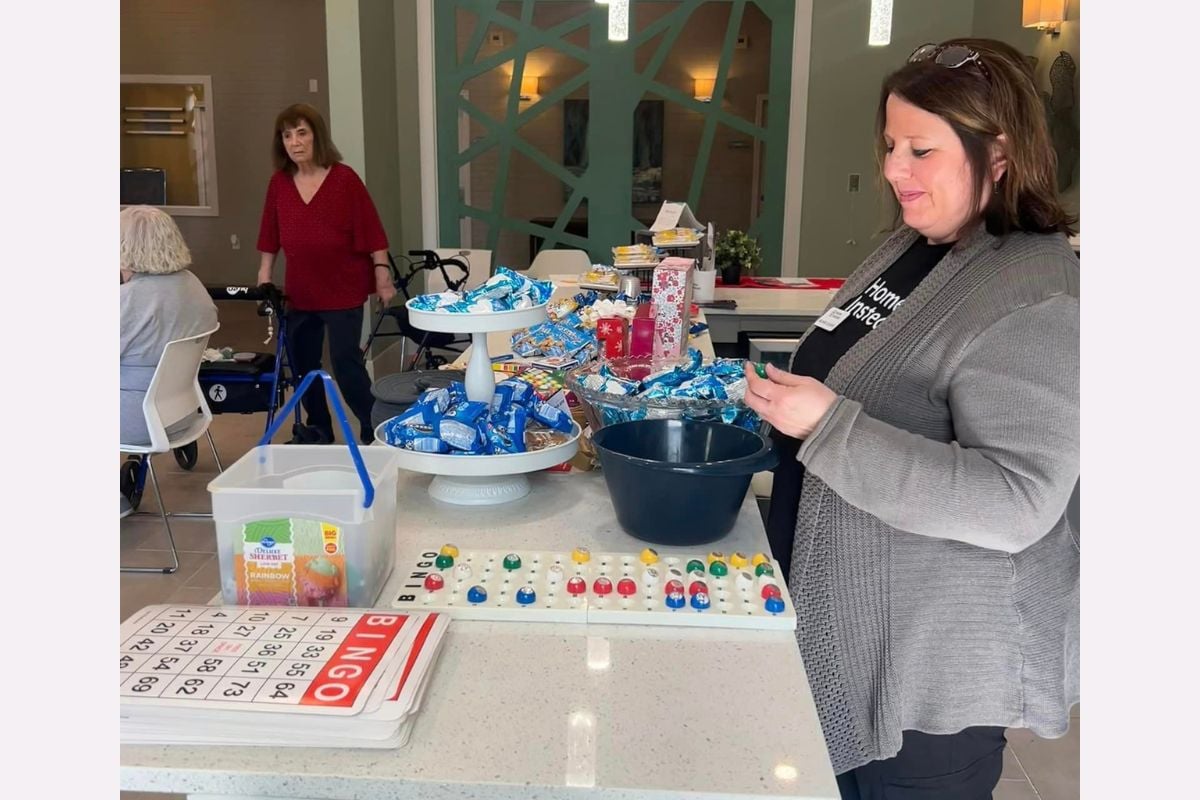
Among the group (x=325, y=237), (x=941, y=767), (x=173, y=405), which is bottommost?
(x=941, y=767)

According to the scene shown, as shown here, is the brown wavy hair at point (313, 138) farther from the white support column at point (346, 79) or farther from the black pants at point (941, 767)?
the black pants at point (941, 767)

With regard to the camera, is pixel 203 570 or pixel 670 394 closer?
pixel 670 394

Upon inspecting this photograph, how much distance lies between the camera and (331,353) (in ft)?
15.5

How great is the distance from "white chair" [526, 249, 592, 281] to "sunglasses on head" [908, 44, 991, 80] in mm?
4405

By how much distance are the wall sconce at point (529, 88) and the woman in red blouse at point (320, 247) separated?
2.92 meters

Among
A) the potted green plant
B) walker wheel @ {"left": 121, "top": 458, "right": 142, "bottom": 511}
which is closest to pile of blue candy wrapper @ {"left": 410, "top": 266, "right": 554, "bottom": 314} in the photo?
walker wheel @ {"left": 121, "top": 458, "right": 142, "bottom": 511}

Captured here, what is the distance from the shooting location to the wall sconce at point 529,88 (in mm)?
7223

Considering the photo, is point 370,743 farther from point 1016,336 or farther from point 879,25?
point 879,25

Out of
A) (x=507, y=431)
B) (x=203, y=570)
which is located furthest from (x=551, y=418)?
(x=203, y=570)

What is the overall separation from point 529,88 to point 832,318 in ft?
20.5

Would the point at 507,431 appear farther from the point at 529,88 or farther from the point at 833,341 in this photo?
the point at 529,88

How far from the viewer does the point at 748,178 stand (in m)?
7.36
